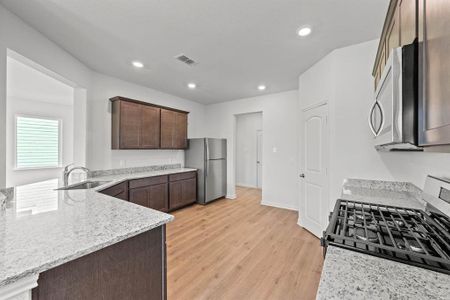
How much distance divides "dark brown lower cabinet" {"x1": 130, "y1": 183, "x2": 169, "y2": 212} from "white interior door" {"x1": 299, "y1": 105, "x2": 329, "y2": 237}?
2.54 m

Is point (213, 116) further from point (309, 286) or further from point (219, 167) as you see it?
point (309, 286)

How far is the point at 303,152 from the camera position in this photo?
323 centimetres

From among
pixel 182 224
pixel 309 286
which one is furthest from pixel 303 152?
pixel 182 224

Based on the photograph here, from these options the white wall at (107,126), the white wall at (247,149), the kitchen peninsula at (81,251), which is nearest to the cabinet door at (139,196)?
the white wall at (107,126)

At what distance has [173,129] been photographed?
4250 millimetres

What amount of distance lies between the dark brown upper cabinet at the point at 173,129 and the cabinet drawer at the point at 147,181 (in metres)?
0.73

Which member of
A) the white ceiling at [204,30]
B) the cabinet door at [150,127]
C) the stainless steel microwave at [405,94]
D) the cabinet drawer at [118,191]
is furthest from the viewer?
the cabinet door at [150,127]

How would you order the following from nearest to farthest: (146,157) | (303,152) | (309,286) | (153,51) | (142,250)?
(142,250)
(309,286)
(153,51)
(303,152)
(146,157)

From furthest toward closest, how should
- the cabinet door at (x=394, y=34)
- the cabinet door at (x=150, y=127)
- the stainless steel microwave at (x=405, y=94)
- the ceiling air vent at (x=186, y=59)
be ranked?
1. the cabinet door at (x=150, y=127)
2. the ceiling air vent at (x=186, y=59)
3. the cabinet door at (x=394, y=34)
4. the stainless steel microwave at (x=405, y=94)

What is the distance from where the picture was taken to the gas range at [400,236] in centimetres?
71

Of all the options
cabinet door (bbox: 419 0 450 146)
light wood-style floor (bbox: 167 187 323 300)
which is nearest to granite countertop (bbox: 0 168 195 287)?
light wood-style floor (bbox: 167 187 323 300)

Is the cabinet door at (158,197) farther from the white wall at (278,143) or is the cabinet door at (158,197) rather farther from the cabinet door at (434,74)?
the cabinet door at (434,74)

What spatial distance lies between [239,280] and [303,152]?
2.19 m

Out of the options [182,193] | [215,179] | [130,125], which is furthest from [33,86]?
[215,179]
